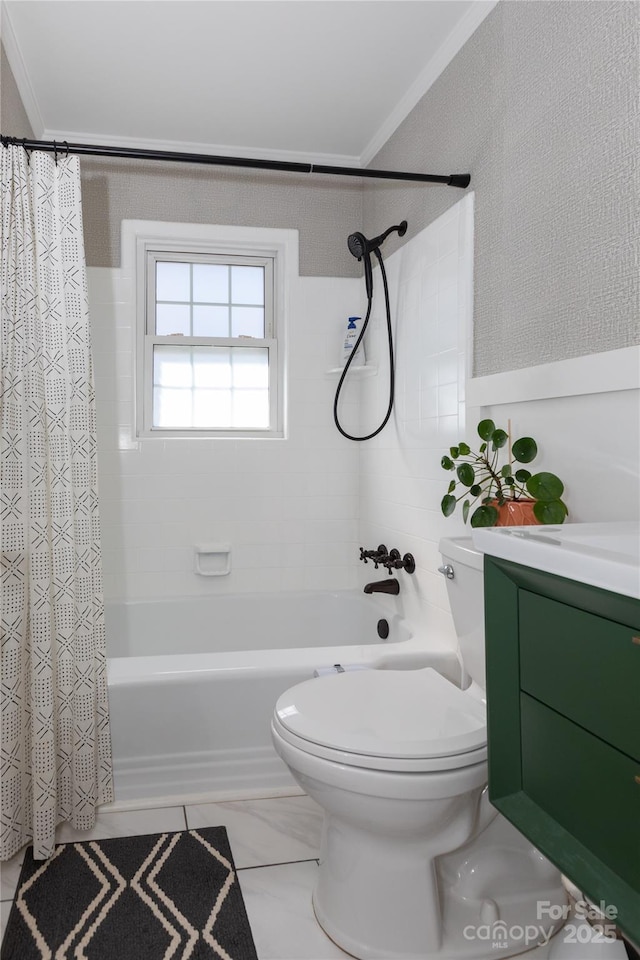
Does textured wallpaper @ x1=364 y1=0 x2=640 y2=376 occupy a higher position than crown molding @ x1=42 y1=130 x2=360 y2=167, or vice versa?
crown molding @ x1=42 y1=130 x2=360 y2=167

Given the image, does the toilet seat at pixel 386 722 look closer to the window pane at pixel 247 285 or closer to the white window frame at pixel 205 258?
the white window frame at pixel 205 258

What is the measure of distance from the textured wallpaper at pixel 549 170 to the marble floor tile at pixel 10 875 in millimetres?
1874

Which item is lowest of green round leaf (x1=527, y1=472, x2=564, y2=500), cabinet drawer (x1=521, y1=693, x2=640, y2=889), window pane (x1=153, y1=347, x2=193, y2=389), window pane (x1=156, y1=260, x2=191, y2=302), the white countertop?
cabinet drawer (x1=521, y1=693, x2=640, y2=889)

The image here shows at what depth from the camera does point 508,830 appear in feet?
5.71

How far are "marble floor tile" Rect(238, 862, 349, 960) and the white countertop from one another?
102 cm

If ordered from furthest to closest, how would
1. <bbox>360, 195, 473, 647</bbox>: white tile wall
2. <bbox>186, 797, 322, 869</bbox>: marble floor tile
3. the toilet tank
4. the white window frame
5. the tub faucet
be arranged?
the white window frame
the tub faucet
<bbox>360, 195, 473, 647</bbox>: white tile wall
<bbox>186, 797, 322, 869</bbox>: marble floor tile
the toilet tank

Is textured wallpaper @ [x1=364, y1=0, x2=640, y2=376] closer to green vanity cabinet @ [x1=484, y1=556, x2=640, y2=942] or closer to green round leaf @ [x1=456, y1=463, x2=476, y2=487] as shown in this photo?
green round leaf @ [x1=456, y1=463, x2=476, y2=487]

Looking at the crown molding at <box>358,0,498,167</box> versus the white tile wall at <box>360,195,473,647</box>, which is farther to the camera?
the white tile wall at <box>360,195,473,647</box>

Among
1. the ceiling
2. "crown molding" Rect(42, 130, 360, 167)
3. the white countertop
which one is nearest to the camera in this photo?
the white countertop

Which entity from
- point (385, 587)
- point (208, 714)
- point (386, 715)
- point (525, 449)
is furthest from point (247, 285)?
point (386, 715)

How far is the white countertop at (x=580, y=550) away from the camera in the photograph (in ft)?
3.12

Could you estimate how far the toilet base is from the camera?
62.8 inches

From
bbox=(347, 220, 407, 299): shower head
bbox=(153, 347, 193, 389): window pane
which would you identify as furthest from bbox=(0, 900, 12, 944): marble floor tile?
bbox=(347, 220, 407, 299): shower head

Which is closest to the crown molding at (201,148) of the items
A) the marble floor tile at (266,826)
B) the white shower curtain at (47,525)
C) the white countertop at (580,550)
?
the white shower curtain at (47,525)
